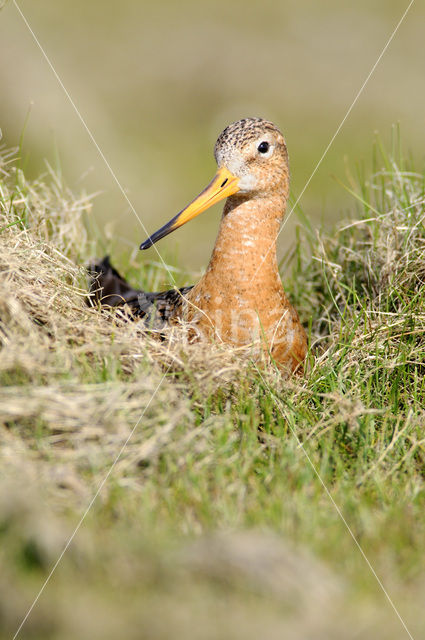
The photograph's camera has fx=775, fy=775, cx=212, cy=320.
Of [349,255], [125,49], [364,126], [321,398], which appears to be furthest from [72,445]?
[125,49]

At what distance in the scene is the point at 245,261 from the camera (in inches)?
159

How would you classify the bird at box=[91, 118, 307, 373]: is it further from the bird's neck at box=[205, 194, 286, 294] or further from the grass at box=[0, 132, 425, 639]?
the grass at box=[0, 132, 425, 639]

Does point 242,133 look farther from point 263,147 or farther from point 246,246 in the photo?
point 246,246

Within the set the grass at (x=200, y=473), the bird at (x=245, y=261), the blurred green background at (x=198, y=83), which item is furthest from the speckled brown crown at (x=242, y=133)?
the blurred green background at (x=198, y=83)

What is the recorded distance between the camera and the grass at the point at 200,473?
2.34m

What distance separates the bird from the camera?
394 centimetres

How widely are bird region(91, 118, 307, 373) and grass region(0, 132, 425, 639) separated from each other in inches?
8.3

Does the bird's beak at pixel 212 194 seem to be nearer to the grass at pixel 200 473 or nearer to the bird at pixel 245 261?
the bird at pixel 245 261

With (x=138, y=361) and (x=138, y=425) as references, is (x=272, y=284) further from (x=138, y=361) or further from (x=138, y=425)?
(x=138, y=425)

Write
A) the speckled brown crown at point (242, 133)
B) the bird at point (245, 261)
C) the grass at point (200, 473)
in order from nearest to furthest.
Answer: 1. the grass at point (200, 473)
2. the bird at point (245, 261)
3. the speckled brown crown at point (242, 133)

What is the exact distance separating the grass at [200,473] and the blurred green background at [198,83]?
752 centimetres

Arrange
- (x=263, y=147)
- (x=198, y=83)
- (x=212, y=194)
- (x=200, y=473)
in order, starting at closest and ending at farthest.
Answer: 1. (x=200, y=473)
2. (x=212, y=194)
3. (x=263, y=147)
4. (x=198, y=83)

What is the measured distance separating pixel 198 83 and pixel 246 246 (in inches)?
452

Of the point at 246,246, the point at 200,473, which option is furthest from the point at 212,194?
the point at 200,473
